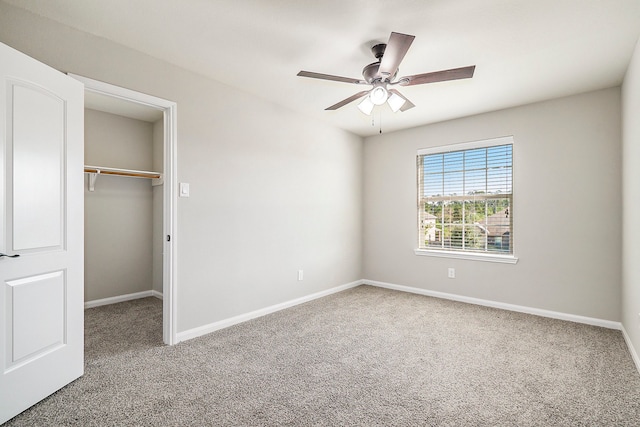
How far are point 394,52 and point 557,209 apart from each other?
2770mm

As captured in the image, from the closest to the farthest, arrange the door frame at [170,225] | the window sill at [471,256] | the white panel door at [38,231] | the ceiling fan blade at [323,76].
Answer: the white panel door at [38,231], the ceiling fan blade at [323,76], the door frame at [170,225], the window sill at [471,256]

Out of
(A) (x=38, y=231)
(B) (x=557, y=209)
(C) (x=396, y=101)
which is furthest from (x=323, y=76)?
(B) (x=557, y=209)

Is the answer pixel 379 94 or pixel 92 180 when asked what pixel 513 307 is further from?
pixel 92 180

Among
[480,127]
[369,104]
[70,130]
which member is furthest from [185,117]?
[480,127]

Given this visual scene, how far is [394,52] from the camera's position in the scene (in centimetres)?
196

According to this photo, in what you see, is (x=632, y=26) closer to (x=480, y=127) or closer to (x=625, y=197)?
(x=625, y=197)

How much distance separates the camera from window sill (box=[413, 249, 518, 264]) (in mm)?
3756

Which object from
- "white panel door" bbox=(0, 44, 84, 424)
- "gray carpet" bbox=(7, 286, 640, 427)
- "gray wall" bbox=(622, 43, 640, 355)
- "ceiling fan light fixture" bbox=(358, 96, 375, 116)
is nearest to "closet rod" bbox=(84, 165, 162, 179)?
"gray carpet" bbox=(7, 286, 640, 427)

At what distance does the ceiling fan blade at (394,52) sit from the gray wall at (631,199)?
1.83 m

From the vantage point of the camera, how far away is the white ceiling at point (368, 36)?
198 centimetres

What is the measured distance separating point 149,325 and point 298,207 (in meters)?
2.07

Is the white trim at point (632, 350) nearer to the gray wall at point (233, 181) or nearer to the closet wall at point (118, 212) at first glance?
the gray wall at point (233, 181)

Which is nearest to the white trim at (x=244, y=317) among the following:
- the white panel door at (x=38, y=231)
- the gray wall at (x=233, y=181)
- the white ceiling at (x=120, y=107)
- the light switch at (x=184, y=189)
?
the gray wall at (x=233, y=181)

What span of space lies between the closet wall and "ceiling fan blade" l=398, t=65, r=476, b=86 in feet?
12.1
